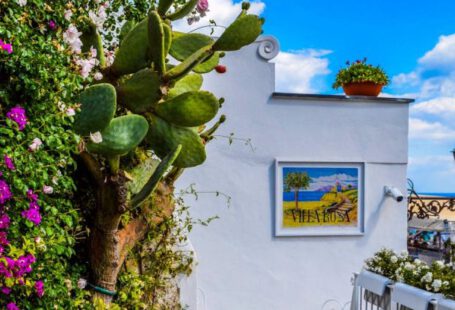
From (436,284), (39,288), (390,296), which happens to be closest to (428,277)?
(436,284)

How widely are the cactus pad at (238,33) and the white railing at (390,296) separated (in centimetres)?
210

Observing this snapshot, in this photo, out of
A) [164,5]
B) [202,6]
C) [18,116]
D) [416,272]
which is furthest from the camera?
[416,272]

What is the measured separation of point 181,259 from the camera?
4465 mm

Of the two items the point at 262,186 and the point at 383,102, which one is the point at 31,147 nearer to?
the point at 262,186

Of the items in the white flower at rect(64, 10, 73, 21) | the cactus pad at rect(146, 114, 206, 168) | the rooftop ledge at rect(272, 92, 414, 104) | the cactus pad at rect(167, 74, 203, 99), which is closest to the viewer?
the white flower at rect(64, 10, 73, 21)

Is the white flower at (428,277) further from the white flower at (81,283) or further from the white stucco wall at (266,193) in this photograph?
the white flower at (81,283)

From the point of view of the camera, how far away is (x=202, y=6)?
12.1 ft

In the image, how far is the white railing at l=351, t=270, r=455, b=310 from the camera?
3.72 m

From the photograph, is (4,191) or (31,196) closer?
(4,191)

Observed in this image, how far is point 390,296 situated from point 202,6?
2609 mm

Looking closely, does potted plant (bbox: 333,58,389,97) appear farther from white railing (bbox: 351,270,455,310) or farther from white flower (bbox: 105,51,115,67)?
white flower (bbox: 105,51,115,67)

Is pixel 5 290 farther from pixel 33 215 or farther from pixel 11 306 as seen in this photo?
pixel 33 215

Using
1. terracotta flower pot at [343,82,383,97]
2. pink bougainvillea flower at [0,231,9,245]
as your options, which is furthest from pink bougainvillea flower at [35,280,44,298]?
terracotta flower pot at [343,82,383,97]

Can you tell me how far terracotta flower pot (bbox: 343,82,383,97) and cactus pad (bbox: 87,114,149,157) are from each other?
159 inches
